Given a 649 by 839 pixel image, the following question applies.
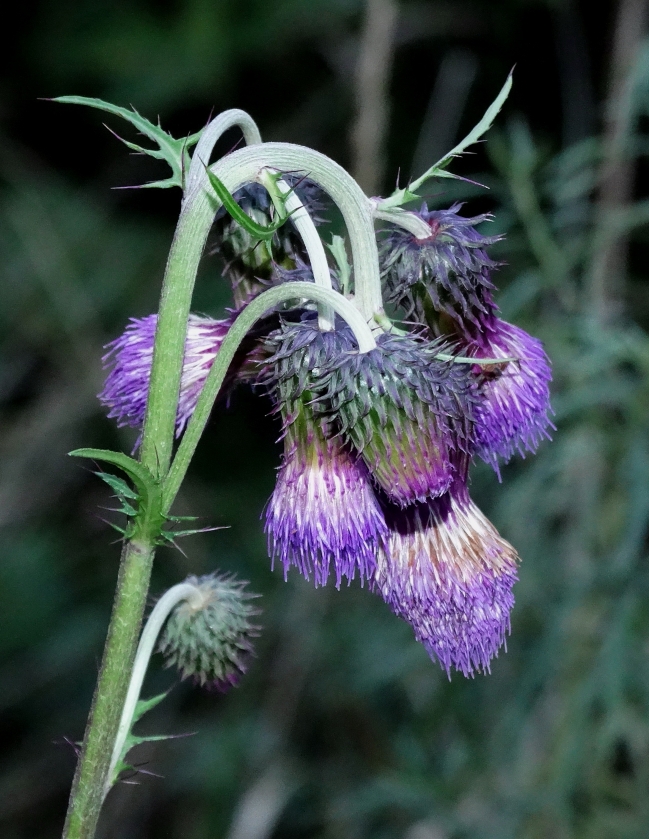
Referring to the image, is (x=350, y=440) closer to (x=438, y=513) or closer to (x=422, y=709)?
(x=438, y=513)

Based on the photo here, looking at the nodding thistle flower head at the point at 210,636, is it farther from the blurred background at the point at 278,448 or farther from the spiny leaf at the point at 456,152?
the spiny leaf at the point at 456,152

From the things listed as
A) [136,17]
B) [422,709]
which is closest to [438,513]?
[422,709]

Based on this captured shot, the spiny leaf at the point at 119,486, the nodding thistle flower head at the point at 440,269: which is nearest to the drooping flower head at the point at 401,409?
the nodding thistle flower head at the point at 440,269

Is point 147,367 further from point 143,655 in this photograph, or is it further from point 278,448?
point 278,448

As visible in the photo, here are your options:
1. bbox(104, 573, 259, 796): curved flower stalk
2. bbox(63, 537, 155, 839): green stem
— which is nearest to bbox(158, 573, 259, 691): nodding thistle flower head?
bbox(104, 573, 259, 796): curved flower stalk

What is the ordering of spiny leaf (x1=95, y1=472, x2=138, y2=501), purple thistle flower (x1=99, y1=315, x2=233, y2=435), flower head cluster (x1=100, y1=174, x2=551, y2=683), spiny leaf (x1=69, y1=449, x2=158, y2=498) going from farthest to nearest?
purple thistle flower (x1=99, y1=315, x2=233, y2=435)
flower head cluster (x1=100, y1=174, x2=551, y2=683)
spiny leaf (x1=95, y1=472, x2=138, y2=501)
spiny leaf (x1=69, y1=449, x2=158, y2=498)

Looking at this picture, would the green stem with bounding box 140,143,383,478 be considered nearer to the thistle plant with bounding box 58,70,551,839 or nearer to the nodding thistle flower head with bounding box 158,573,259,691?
the thistle plant with bounding box 58,70,551,839
